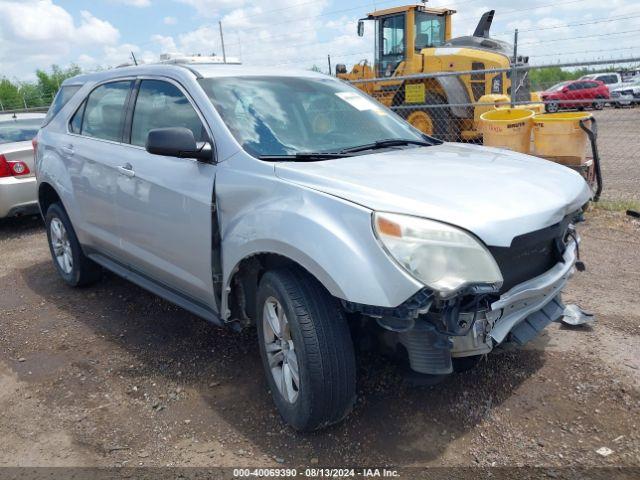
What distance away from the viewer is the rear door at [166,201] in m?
3.30

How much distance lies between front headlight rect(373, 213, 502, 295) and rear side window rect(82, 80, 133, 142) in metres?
2.64

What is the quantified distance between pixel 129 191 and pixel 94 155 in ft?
2.38

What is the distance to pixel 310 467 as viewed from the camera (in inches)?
105

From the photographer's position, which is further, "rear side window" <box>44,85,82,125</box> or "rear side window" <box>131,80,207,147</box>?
"rear side window" <box>44,85,82,125</box>

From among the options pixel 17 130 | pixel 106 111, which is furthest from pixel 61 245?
pixel 17 130

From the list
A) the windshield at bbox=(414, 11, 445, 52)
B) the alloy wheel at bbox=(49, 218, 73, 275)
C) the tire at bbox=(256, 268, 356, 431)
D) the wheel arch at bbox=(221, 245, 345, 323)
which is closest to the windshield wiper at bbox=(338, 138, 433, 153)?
the wheel arch at bbox=(221, 245, 345, 323)

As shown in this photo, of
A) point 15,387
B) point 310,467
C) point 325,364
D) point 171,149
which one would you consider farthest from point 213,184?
point 15,387

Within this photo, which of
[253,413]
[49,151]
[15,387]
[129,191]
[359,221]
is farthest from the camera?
[49,151]

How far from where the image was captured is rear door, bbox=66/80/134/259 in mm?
4195

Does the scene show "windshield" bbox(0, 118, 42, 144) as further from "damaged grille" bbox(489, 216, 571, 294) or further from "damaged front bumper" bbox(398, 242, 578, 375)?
"damaged grille" bbox(489, 216, 571, 294)

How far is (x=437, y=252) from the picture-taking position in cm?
237

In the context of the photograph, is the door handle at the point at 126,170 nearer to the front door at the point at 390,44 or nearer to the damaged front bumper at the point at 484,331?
the damaged front bumper at the point at 484,331

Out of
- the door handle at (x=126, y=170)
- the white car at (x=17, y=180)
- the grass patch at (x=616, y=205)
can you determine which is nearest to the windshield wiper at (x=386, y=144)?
the door handle at (x=126, y=170)

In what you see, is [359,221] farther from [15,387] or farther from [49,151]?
[49,151]
